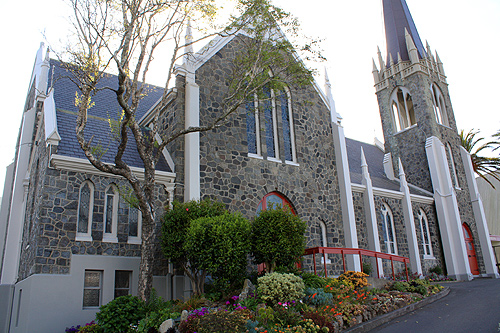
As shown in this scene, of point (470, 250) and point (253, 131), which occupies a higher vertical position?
point (253, 131)

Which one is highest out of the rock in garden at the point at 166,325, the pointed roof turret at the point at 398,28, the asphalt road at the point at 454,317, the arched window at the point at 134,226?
the pointed roof turret at the point at 398,28

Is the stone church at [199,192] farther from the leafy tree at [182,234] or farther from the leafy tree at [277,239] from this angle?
the leafy tree at [277,239]

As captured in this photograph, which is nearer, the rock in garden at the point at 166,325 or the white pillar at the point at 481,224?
the rock in garden at the point at 166,325

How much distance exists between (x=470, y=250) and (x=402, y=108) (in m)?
10.8


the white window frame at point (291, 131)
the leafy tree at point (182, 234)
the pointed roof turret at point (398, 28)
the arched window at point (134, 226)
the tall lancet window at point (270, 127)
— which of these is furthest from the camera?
the pointed roof turret at point (398, 28)

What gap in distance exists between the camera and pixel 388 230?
21.7m

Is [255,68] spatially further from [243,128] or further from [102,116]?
[102,116]

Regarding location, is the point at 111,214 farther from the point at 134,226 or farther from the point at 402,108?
the point at 402,108

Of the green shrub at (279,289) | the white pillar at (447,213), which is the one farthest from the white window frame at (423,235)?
the green shrub at (279,289)

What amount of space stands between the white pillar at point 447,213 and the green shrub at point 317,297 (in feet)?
53.2

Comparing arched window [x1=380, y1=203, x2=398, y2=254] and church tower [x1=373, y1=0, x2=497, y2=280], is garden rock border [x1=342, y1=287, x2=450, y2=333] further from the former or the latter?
church tower [x1=373, y1=0, x2=497, y2=280]

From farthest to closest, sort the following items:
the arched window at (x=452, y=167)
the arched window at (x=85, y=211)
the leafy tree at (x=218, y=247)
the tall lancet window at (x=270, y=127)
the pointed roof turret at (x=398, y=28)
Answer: the pointed roof turret at (x=398, y=28) → the arched window at (x=452, y=167) → the tall lancet window at (x=270, y=127) → the arched window at (x=85, y=211) → the leafy tree at (x=218, y=247)

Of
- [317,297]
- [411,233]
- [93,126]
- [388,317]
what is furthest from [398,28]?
[317,297]

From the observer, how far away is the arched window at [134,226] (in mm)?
12469
